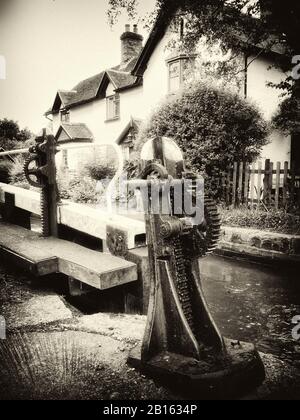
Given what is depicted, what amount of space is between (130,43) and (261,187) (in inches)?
753

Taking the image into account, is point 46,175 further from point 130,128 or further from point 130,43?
point 130,43

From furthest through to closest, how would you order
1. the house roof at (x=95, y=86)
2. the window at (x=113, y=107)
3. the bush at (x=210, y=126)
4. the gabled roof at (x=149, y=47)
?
1. the window at (x=113, y=107)
2. the house roof at (x=95, y=86)
3. the gabled roof at (x=149, y=47)
4. the bush at (x=210, y=126)

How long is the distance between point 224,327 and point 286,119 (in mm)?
11829

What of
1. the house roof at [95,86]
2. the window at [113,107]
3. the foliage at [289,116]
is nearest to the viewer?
the foliage at [289,116]

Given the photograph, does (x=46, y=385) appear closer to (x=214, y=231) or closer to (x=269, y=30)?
(x=214, y=231)

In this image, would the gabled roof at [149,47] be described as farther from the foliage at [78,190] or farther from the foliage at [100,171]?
the foliage at [78,190]

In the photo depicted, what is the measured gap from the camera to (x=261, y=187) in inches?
363

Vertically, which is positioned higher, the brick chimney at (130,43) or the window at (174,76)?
the brick chimney at (130,43)

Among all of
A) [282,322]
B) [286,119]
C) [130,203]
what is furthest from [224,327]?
[286,119]

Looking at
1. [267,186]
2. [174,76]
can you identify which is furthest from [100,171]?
[267,186]

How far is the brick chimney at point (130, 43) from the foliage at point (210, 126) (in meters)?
15.7

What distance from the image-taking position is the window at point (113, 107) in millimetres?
23378

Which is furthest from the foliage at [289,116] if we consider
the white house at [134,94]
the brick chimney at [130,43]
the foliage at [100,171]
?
the brick chimney at [130,43]
